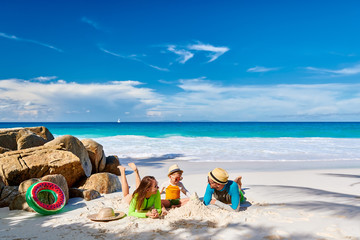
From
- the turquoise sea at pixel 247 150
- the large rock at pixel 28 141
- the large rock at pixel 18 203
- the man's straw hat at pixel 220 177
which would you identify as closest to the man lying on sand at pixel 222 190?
the man's straw hat at pixel 220 177

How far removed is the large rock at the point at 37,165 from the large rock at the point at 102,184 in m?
0.35

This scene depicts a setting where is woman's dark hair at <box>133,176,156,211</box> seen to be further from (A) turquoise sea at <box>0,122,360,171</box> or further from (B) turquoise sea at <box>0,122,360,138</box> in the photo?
(B) turquoise sea at <box>0,122,360,138</box>

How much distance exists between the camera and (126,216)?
4.60m

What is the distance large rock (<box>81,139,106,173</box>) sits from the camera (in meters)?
8.57

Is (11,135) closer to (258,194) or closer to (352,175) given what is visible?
(258,194)

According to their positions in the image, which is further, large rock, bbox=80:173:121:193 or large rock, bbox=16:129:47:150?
large rock, bbox=16:129:47:150

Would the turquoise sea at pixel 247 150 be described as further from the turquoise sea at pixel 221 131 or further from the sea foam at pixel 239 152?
the turquoise sea at pixel 221 131

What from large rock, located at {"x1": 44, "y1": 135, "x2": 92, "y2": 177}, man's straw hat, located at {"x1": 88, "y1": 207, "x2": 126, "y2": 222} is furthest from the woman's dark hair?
large rock, located at {"x1": 44, "y1": 135, "x2": 92, "y2": 177}

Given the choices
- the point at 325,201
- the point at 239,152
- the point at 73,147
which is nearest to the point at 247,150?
the point at 239,152

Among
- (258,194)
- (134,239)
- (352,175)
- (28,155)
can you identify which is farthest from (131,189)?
(352,175)

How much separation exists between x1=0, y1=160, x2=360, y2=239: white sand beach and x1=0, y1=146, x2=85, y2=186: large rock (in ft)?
2.85

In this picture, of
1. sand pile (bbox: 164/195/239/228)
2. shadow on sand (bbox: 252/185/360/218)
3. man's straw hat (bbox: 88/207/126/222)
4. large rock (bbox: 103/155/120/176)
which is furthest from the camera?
large rock (bbox: 103/155/120/176)

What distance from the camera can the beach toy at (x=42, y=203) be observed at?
471 centimetres

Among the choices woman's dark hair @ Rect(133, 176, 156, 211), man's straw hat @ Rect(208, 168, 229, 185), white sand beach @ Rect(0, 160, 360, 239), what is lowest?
white sand beach @ Rect(0, 160, 360, 239)
